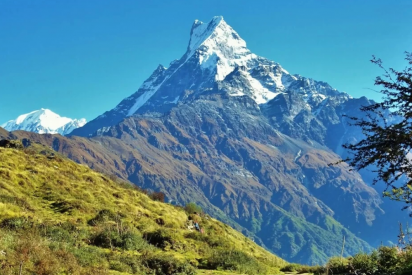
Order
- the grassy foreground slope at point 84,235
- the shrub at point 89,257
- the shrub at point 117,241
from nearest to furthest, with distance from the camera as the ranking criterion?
1. the grassy foreground slope at point 84,235
2. the shrub at point 89,257
3. the shrub at point 117,241

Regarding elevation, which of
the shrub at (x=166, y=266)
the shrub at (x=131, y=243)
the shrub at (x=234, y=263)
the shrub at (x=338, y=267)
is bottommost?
the shrub at (x=166, y=266)

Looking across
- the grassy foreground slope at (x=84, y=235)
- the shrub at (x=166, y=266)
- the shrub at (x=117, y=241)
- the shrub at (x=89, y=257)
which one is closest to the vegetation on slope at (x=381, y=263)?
the grassy foreground slope at (x=84, y=235)

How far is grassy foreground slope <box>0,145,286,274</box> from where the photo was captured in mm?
15322

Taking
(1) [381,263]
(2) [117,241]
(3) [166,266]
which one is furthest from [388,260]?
(2) [117,241]

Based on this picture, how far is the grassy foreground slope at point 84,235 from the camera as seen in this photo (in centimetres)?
1532

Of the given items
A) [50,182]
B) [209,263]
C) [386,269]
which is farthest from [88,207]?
[386,269]

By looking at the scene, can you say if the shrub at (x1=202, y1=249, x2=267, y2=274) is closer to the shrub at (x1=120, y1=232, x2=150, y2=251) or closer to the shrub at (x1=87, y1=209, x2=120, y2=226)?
the shrub at (x1=120, y1=232, x2=150, y2=251)

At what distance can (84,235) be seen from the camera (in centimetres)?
2611

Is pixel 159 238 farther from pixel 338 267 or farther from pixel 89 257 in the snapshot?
pixel 338 267

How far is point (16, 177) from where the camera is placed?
147 feet

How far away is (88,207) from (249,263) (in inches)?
876

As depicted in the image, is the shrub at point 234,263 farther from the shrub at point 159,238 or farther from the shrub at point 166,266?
the shrub at point 159,238

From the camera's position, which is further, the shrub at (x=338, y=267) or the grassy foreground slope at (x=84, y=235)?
the shrub at (x=338, y=267)

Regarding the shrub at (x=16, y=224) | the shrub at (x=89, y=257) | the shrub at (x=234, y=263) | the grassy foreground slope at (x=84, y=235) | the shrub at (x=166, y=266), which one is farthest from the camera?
the shrub at (x=234, y=263)
